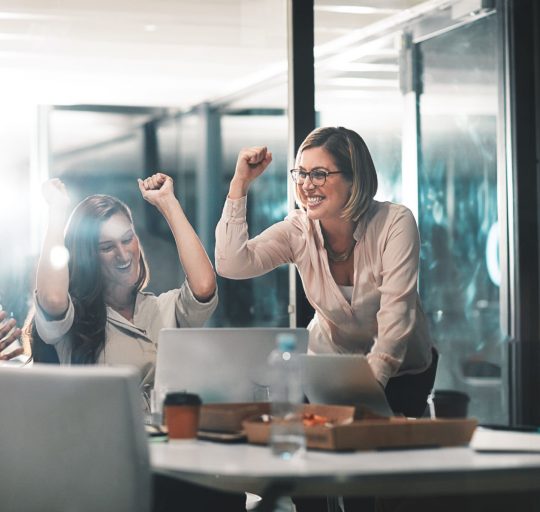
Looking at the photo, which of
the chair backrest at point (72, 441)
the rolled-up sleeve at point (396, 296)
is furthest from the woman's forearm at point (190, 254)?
the chair backrest at point (72, 441)

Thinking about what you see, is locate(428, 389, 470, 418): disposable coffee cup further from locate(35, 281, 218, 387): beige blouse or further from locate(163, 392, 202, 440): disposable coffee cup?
locate(35, 281, 218, 387): beige blouse

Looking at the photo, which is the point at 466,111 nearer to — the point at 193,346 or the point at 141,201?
the point at 141,201

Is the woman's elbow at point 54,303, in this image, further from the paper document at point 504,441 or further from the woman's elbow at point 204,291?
the paper document at point 504,441

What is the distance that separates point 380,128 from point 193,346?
8.20 ft

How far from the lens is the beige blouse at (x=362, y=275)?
3.94 metres

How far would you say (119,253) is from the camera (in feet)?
13.6

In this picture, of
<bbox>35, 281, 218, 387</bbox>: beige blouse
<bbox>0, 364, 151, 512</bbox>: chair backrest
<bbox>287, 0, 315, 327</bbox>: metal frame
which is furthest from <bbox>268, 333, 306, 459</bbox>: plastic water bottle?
<bbox>287, 0, 315, 327</bbox>: metal frame

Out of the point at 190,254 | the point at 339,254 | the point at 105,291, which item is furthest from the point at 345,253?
the point at 105,291

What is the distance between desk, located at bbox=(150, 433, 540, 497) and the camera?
6.03 ft

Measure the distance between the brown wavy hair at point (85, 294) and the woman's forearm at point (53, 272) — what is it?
1.3 inches

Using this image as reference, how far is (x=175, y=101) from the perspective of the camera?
4.46 metres

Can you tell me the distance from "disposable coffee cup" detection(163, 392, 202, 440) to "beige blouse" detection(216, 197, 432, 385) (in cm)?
148

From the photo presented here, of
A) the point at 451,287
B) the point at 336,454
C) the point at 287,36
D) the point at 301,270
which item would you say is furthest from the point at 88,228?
the point at 336,454

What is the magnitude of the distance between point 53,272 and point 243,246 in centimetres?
85
